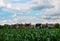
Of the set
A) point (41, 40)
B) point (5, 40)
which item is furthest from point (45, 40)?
point (5, 40)

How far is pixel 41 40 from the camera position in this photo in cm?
1364

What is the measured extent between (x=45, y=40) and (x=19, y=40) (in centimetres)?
150

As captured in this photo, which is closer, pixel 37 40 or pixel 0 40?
pixel 37 40

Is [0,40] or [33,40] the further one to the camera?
[0,40]

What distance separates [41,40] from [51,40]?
0.65 meters

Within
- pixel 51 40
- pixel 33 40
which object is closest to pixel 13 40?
pixel 33 40

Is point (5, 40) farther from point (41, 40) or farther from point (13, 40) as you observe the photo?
point (41, 40)

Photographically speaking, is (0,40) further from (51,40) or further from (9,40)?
(51,40)

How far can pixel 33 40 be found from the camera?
45.0 ft

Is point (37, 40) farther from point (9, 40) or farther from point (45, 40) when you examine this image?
point (9, 40)

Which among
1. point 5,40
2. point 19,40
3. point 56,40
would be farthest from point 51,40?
point 5,40

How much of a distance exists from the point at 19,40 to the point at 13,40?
38cm

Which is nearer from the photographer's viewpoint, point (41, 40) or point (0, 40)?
point (41, 40)

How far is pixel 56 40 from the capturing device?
1406 cm
